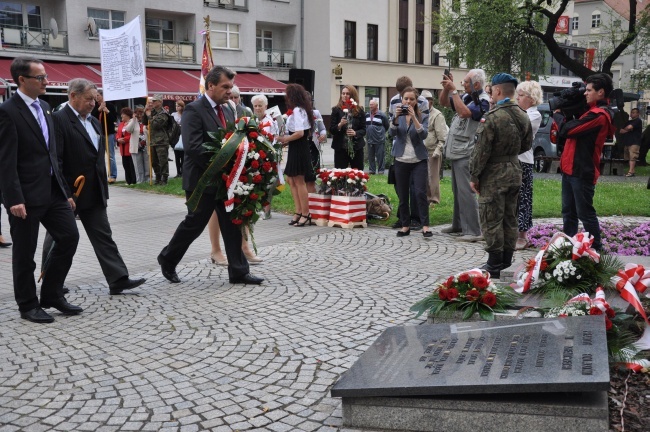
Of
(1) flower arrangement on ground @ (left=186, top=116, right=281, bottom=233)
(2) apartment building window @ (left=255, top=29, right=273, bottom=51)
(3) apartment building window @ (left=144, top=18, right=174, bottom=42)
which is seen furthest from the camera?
(2) apartment building window @ (left=255, top=29, right=273, bottom=51)

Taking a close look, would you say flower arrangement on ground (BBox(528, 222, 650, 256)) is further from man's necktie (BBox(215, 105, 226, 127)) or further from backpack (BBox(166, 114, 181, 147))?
backpack (BBox(166, 114, 181, 147))

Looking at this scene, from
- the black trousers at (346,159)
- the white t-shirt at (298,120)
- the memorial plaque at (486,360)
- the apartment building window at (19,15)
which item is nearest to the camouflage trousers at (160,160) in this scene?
the black trousers at (346,159)

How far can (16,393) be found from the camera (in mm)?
4516

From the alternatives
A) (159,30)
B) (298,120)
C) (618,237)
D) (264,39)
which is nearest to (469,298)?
(618,237)

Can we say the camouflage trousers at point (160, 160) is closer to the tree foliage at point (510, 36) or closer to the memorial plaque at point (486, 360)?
the memorial plaque at point (486, 360)

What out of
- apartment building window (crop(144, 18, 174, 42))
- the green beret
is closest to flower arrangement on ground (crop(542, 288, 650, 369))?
the green beret

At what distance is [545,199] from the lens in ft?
46.0

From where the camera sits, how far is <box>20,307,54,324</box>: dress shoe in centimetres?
607

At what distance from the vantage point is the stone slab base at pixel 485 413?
357 cm

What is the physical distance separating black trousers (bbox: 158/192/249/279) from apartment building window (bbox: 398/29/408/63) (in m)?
46.6

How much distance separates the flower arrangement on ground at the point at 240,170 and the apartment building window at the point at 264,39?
3973 centimetres

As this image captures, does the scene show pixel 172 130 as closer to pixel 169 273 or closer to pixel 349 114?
pixel 349 114

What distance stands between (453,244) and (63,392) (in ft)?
20.0

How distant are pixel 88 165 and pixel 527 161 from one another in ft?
17.1
